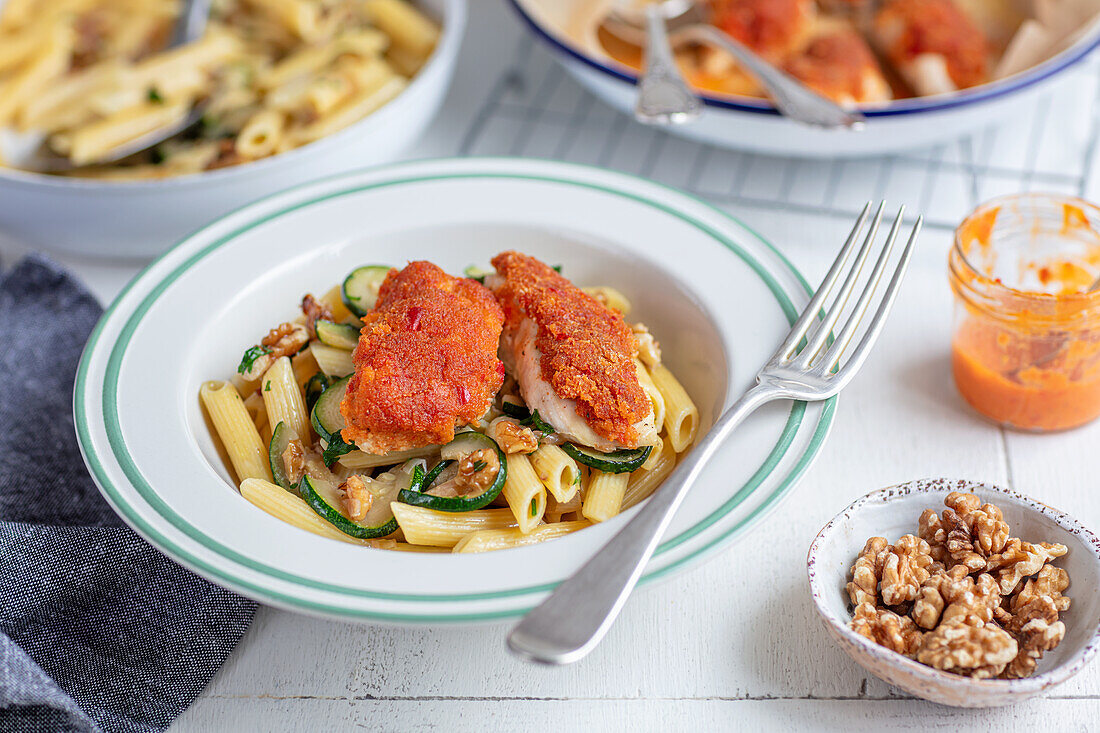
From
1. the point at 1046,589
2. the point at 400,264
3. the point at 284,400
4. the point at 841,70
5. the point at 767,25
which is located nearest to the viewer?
the point at 1046,589

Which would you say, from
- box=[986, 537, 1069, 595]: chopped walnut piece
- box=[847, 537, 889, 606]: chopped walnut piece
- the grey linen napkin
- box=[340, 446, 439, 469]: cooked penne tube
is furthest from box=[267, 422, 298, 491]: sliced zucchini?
box=[986, 537, 1069, 595]: chopped walnut piece

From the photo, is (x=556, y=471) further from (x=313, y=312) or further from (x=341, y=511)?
(x=313, y=312)

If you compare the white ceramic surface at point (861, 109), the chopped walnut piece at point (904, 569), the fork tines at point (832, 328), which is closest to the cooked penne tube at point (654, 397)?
the fork tines at point (832, 328)

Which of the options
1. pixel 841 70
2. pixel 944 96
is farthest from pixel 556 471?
pixel 841 70

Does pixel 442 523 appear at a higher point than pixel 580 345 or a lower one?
lower

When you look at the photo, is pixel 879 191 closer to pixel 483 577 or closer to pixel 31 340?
pixel 483 577

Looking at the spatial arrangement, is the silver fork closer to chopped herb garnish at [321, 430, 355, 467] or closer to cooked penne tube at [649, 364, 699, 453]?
cooked penne tube at [649, 364, 699, 453]

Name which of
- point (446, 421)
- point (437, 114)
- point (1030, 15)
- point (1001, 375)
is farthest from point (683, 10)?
point (446, 421)
